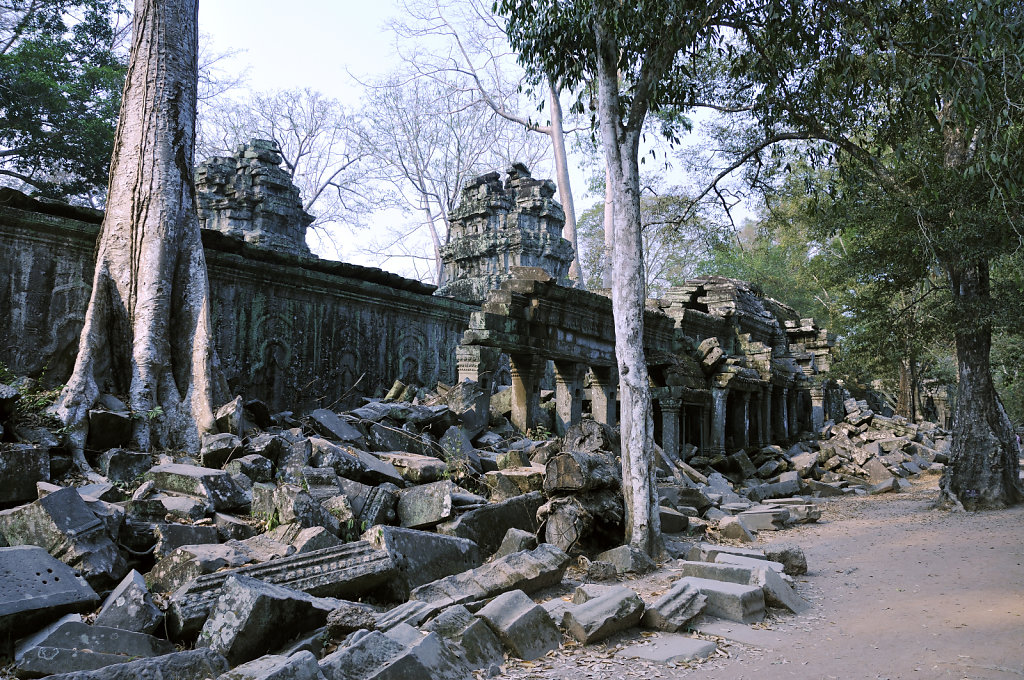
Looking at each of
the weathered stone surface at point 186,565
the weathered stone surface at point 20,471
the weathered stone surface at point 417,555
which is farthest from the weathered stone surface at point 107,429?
the weathered stone surface at point 417,555

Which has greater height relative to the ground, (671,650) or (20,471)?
(20,471)

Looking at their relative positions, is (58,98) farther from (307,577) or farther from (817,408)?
(817,408)

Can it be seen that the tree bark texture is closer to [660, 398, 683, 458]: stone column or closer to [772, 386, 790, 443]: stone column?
[660, 398, 683, 458]: stone column

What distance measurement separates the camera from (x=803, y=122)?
9594 millimetres

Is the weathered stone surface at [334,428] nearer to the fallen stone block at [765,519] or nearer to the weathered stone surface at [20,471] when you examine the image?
the weathered stone surface at [20,471]

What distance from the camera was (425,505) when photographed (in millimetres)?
5453

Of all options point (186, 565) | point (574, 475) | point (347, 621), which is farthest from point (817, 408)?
point (186, 565)

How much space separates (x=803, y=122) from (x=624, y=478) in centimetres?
616

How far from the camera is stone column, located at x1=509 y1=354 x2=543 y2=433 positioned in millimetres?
9930

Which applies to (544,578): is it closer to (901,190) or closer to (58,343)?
(58,343)

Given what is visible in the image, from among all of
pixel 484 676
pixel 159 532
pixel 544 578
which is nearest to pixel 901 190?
pixel 544 578

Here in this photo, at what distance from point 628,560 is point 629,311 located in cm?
231

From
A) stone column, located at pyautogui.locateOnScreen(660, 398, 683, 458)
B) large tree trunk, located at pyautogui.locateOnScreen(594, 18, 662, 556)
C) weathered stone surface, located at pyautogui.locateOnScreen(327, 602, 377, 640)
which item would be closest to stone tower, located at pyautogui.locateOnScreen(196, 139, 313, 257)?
stone column, located at pyautogui.locateOnScreen(660, 398, 683, 458)

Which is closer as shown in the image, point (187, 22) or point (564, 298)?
point (187, 22)
